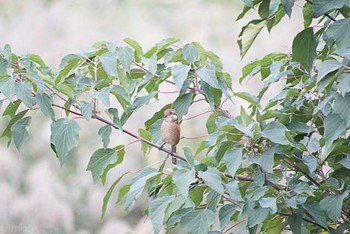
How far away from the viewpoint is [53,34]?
4121 millimetres

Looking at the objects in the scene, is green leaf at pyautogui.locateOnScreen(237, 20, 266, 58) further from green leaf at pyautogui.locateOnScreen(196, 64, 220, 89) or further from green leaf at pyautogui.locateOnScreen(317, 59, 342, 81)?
green leaf at pyautogui.locateOnScreen(317, 59, 342, 81)

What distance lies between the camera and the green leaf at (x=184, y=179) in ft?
3.12

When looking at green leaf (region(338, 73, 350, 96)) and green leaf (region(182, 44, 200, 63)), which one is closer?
green leaf (region(338, 73, 350, 96))

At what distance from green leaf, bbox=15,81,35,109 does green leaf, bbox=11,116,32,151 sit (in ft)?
0.25

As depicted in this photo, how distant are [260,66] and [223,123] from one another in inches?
9.6

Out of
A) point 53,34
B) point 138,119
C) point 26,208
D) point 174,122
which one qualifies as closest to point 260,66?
point 174,122

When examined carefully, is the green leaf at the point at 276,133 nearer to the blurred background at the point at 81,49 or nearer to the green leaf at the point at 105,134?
the green leaf at the point at 105,134

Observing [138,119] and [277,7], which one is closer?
[277,7]

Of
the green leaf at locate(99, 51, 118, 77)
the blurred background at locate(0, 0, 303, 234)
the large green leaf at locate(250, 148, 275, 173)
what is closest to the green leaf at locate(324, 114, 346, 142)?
the large green leaf at locate(250, 148, 275, 173)

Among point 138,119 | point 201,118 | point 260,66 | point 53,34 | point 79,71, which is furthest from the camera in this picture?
point 53,34

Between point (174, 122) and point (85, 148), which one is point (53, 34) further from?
point (174, 122)

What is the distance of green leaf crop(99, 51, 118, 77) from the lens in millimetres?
1086

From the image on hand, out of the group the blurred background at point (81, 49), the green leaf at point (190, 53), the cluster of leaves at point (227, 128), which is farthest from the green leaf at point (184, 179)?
the blurred background at point (81, 49)

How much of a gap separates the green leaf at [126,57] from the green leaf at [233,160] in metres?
0.21
